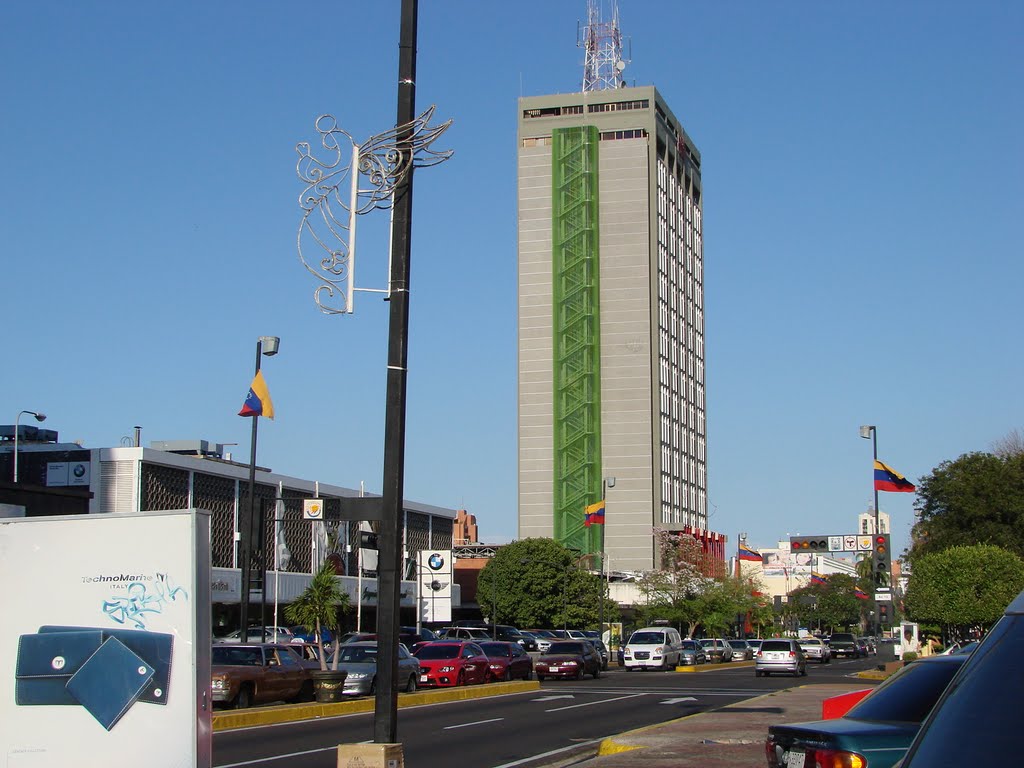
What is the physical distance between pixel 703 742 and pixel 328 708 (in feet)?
34.6

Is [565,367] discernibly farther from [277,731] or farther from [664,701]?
[277,731]

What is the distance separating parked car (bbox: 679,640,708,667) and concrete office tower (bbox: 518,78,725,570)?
45.2 meters

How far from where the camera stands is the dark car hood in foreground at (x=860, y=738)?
885 centimetres

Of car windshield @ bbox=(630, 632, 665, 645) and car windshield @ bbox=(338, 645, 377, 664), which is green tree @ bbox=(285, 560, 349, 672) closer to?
car windshield @ bbox=(338, 645, 377, 664)

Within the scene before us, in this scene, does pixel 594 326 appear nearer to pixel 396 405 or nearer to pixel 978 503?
pixel 978 503

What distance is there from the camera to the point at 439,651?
38531mm

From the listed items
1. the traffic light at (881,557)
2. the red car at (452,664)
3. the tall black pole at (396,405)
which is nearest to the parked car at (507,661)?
the red car at (452,664)

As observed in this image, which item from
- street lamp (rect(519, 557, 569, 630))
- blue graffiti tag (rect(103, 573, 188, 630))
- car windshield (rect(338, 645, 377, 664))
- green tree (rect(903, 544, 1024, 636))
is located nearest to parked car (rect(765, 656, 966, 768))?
blue graffiti tag (rect(103, 573, 188, 630))

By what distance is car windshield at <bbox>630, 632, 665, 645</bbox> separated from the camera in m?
53.6

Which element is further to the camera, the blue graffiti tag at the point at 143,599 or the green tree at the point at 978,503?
the green tree at the point at 978,503

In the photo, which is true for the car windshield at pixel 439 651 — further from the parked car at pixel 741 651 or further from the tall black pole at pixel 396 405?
the parked car at pixel 741 651

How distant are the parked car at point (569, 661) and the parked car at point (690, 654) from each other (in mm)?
11072

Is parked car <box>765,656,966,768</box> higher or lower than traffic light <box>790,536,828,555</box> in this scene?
lower

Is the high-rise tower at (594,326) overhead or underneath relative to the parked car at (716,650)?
overhead
